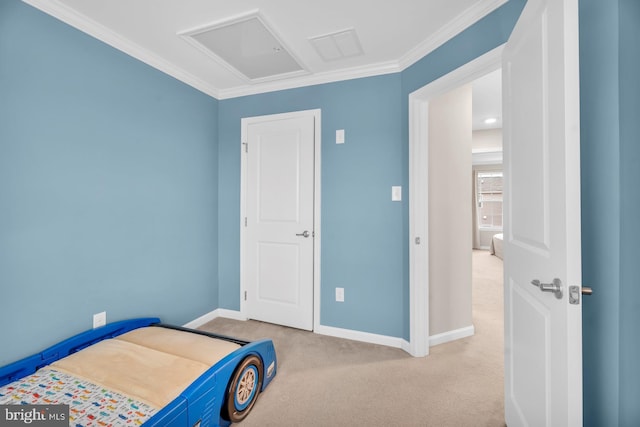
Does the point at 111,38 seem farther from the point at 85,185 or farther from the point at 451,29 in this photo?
the point at 451,29

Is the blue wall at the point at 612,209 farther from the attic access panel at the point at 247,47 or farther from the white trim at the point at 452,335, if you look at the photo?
the attic access panel at the point at 247,47

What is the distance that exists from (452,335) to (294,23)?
288cm

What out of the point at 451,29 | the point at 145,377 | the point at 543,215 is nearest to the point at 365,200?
the point at 451,29

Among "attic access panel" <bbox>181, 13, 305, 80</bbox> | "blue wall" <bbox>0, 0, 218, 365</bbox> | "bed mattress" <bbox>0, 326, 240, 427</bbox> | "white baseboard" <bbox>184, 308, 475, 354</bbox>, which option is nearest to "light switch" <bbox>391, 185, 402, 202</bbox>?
"white baseboard" <bbox>184, 308, 475, 354</bbox>

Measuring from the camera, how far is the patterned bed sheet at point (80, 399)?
1.15 m

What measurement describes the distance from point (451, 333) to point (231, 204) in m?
2.55

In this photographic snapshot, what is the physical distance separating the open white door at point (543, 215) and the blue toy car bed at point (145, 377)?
145 cm

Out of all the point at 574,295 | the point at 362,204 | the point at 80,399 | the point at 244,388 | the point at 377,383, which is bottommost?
the point at 377,383

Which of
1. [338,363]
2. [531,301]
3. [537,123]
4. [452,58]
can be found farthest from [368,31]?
[338,363]

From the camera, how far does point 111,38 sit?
199 cm

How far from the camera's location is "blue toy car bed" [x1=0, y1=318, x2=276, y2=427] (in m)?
1.22

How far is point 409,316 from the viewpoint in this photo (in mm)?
2346

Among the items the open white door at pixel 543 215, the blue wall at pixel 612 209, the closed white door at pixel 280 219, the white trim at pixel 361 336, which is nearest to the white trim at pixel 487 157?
the closed white door at pixel 280 219

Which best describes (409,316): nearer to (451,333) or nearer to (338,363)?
(451,333)
